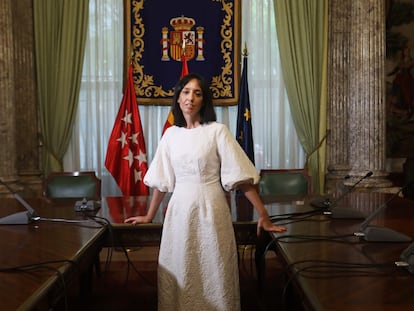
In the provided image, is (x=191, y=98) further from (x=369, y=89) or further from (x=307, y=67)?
(x=307, y=67)

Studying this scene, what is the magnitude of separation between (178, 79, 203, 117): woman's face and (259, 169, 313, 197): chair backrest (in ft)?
6.32

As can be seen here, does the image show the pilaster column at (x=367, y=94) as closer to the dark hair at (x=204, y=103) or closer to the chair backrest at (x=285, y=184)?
the chair backrest at (x=285, y=184)

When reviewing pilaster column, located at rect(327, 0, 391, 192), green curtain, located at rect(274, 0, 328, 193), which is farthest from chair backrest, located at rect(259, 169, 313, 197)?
green curtain, located at rect(274, 0, 328, 193)

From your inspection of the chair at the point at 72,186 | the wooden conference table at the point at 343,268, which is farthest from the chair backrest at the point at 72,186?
the wooden conference table at the point at 343,268

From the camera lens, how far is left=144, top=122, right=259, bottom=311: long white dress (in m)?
2.03

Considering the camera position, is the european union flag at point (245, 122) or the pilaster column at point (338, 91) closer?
the european union flag at point (245, 122)

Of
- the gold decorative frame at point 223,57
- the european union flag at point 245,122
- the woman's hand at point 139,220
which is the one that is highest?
the gold decorative frame at point 223,57

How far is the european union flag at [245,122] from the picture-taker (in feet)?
15.7

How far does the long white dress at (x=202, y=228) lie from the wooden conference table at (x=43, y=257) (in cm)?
40

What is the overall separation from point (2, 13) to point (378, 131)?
428cm

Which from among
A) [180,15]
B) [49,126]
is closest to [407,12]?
[180,15]

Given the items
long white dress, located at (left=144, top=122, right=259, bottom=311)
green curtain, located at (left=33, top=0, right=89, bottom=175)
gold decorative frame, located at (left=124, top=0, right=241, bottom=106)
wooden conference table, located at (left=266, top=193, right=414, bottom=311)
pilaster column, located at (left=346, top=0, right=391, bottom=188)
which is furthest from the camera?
gold decorative frame, located at (left=124, top=0, right=241, bottom=106)

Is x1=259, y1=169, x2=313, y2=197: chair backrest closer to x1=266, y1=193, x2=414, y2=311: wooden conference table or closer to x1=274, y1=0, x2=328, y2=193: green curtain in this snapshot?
x1=274, y1=0, x2=328, y2=193: green curtain

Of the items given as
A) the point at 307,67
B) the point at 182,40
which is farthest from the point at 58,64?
the point at 307,67
